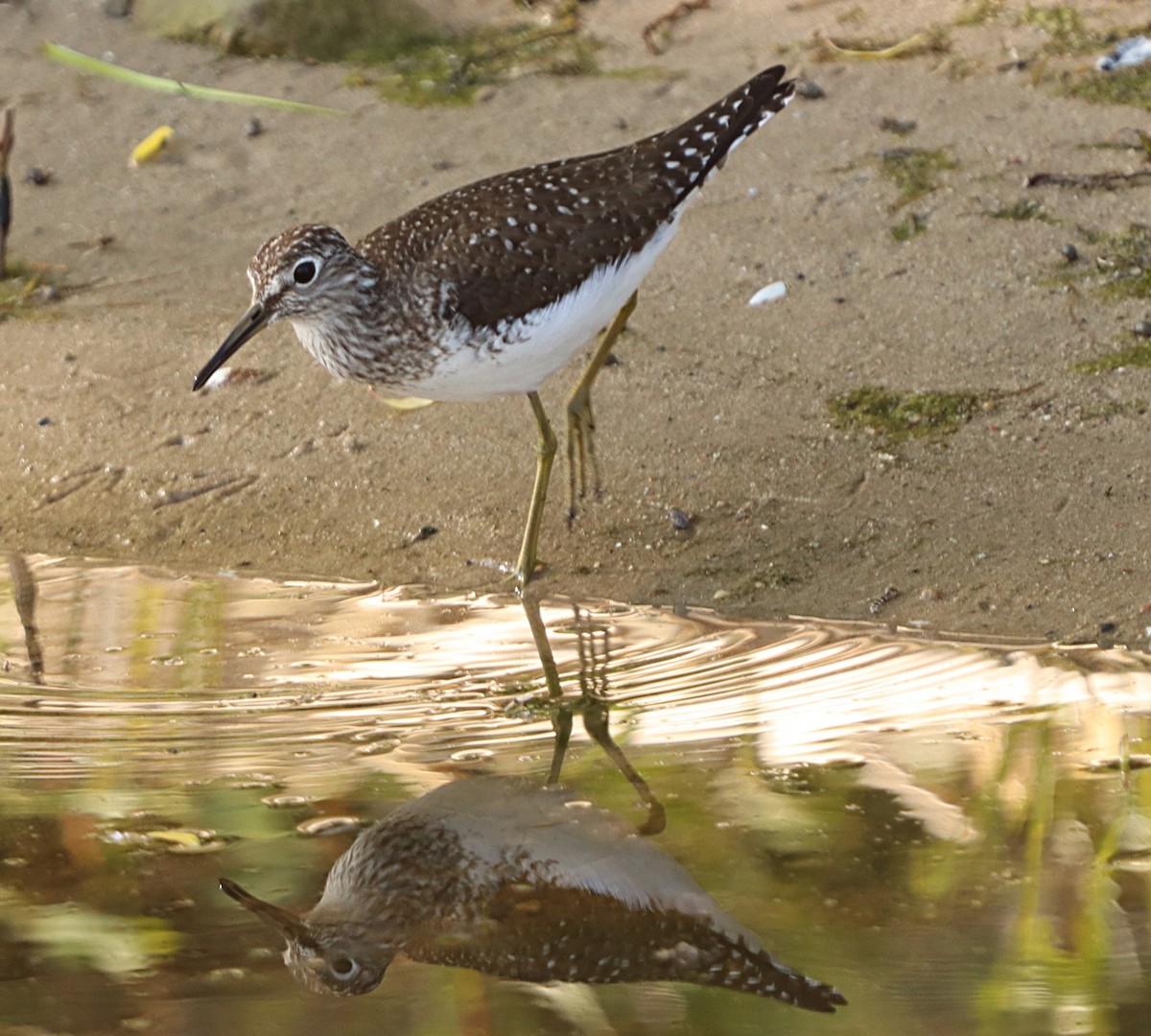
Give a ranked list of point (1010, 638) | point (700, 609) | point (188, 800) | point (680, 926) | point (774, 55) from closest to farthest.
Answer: point (680, 926)
point (188, 800)
point (1010, 638)
point (700, 609)
point (774, 55)

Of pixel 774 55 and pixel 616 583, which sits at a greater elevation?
pixel 774 55

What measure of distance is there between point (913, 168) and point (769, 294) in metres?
1.04

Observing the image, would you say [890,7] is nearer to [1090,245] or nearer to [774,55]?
[774,55]

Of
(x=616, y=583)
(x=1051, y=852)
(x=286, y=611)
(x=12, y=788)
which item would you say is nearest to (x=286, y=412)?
(x=286, y=611)

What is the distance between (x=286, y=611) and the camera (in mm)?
4781

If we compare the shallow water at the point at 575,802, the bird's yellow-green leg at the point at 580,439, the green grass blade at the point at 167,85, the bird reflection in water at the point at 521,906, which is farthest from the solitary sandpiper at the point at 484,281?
the green grass blade at the point at 167,85

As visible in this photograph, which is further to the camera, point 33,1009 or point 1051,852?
point 1051,852

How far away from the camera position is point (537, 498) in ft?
16.2

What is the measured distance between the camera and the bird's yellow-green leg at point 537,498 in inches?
194

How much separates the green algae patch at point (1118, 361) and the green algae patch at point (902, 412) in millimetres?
356

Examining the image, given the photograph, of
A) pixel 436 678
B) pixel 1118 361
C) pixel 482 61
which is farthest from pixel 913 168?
pixel 436 678

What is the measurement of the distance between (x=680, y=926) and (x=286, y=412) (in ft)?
9.66

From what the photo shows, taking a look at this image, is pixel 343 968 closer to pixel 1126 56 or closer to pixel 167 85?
pixel 167 85

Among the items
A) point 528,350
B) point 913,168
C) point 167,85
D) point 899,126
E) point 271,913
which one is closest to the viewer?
point 271,913
